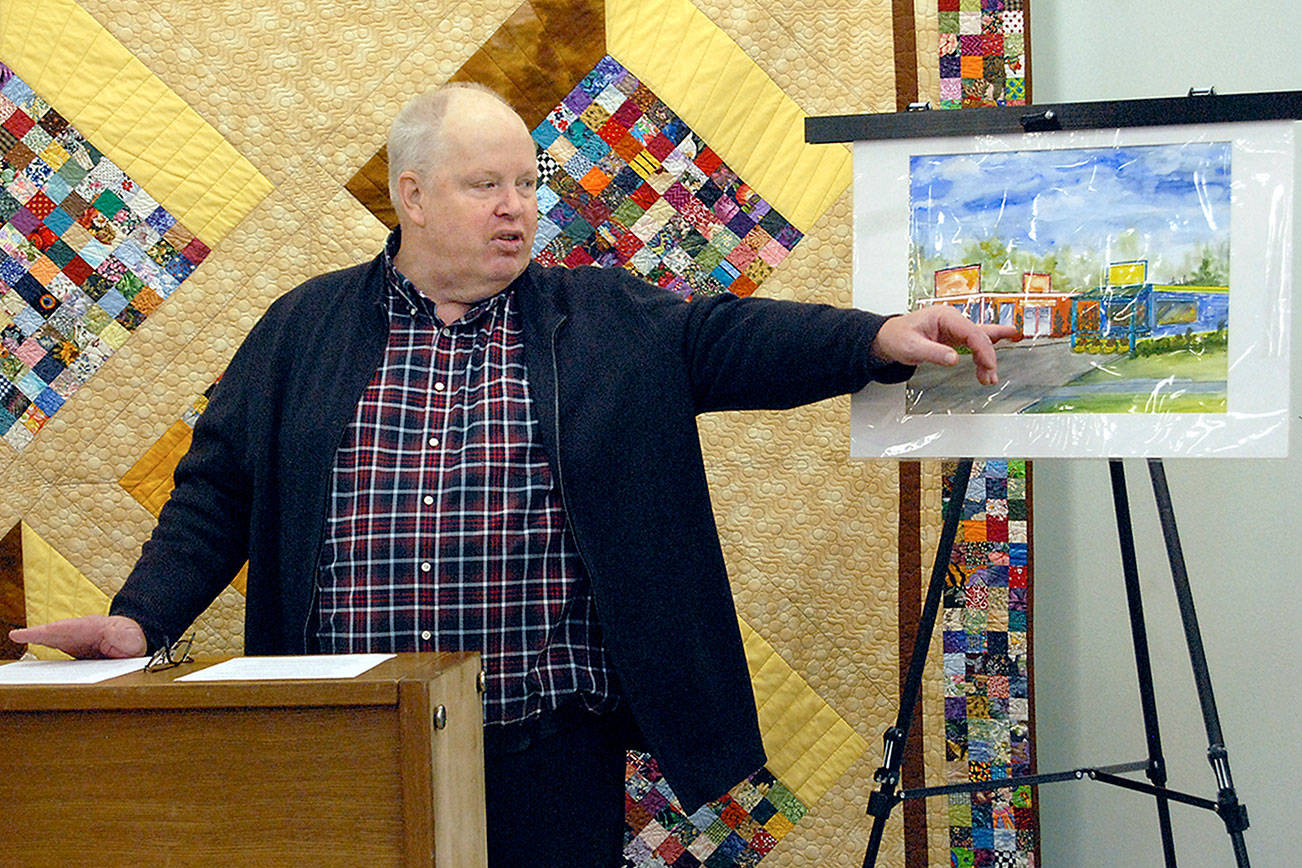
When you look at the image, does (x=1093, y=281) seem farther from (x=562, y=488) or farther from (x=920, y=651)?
(x=562, y=488)

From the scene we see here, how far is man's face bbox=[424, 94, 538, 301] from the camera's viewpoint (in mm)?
1662

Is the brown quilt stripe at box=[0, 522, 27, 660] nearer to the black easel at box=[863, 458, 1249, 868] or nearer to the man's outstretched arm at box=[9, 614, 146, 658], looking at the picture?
the man's outstretched arm at box=[9, 614, 146, 658]

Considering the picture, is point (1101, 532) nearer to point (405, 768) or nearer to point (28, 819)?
point (405, 768)

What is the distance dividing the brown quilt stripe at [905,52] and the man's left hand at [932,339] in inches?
35.2

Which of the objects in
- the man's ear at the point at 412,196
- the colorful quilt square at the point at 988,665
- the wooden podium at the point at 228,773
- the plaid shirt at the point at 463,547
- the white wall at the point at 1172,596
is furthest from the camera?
the colorful quilt square at the point at 988,665

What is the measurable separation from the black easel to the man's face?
0.73m

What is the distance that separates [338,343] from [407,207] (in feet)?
0.76

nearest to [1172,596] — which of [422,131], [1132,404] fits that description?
[1132,404]

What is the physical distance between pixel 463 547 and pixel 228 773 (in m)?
0.46

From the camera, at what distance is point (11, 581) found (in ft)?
7.86

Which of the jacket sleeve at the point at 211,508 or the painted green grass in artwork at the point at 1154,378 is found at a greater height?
the painted green grass in artwork at the point at 1154,378

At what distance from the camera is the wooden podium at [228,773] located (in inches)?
42.9

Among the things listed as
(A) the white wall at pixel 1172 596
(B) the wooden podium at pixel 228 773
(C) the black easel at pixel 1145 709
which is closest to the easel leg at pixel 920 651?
(C) the black easel at pixel 1145 709

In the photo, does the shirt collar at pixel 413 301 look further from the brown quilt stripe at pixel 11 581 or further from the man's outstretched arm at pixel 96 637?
→ the brown quilt stripe at pixel 11 581
